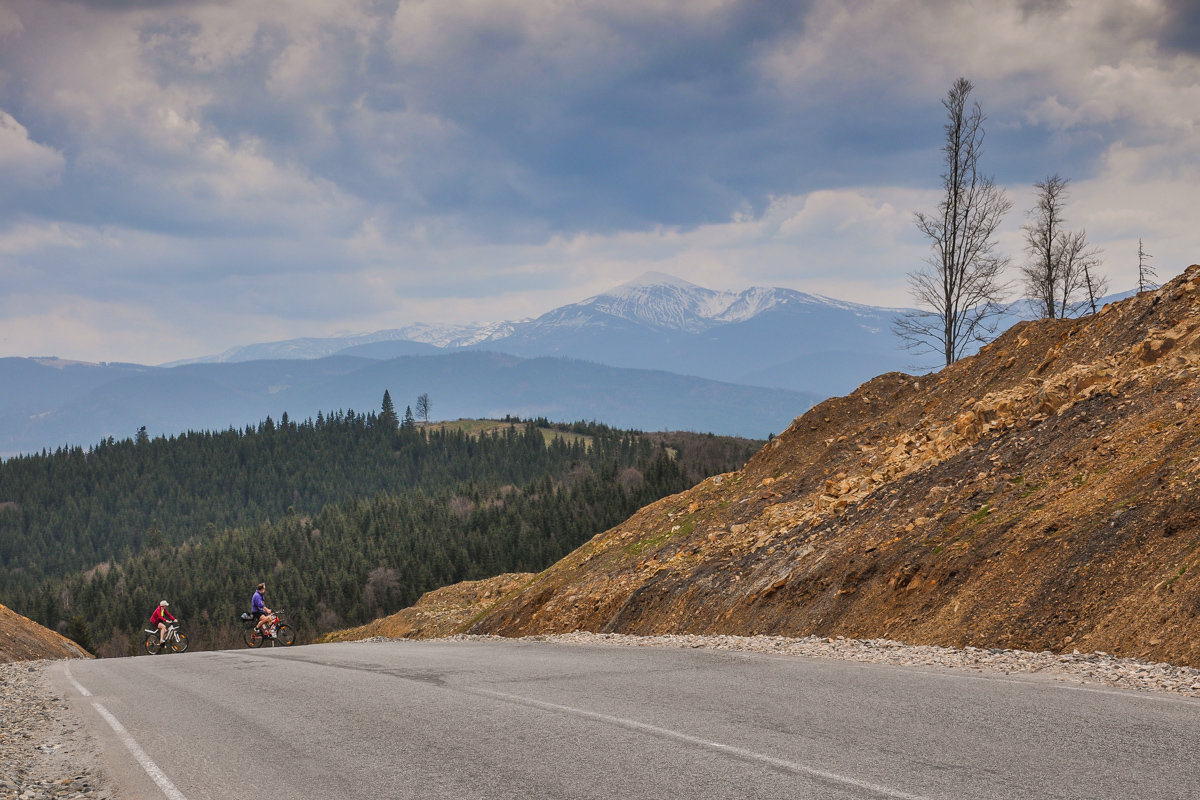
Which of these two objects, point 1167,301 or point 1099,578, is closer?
point 1099,578

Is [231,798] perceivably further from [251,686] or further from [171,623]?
[171,623]

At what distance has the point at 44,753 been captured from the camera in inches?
375

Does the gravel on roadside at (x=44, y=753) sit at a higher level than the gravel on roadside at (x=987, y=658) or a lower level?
lower

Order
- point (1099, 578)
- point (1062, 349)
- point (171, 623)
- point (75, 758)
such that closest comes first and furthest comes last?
point (75, 758) → point (1099, 578) → point (1062, 349) → point (171, 623)

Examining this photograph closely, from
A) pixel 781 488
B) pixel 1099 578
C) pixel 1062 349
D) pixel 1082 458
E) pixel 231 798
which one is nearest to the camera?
pixel 231 798

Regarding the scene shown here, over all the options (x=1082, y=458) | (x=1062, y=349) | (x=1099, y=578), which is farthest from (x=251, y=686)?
(x=1062, y=349)

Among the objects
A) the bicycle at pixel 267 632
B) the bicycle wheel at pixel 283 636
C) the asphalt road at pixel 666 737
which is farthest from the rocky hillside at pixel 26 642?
the asphalt road at pixel 666 737

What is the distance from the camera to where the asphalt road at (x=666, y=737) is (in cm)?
666

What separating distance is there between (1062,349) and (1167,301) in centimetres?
288

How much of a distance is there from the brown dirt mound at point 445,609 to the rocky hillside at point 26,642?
15.2 metres

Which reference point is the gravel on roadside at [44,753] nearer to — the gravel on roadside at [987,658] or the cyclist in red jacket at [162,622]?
the gravel on roadside at [987,658]

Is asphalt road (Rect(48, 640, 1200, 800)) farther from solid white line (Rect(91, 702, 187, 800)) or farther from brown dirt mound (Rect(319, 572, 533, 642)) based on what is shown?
brown dirt mound (Rect(319, 572, 533, 642))

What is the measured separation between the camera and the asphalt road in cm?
666

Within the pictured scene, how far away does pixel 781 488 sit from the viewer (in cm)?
2761
